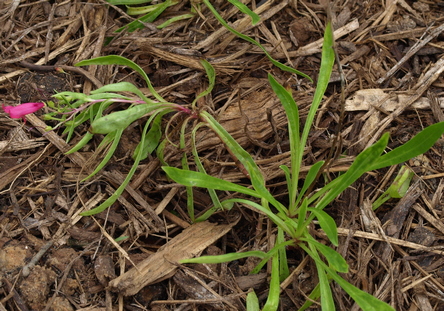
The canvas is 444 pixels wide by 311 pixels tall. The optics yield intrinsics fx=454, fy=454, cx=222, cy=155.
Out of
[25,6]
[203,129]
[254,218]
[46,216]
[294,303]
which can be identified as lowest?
[294,303]

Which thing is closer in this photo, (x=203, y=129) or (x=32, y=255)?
(x=32, y=255)

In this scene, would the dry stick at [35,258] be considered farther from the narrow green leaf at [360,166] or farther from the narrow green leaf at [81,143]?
the narrow green leaf at [360,166]

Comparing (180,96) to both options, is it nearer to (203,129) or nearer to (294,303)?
(203,129)

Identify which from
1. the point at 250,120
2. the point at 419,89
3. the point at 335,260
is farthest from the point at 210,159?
the point at 419,89

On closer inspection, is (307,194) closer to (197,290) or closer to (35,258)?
(197,290)

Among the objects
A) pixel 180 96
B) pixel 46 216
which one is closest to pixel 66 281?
pixel 46 216

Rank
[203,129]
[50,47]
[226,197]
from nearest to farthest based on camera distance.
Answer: [226,197] → [203,129] → [50,47]

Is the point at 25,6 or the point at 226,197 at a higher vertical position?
the point at 25,6

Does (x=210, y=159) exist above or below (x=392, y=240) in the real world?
above
